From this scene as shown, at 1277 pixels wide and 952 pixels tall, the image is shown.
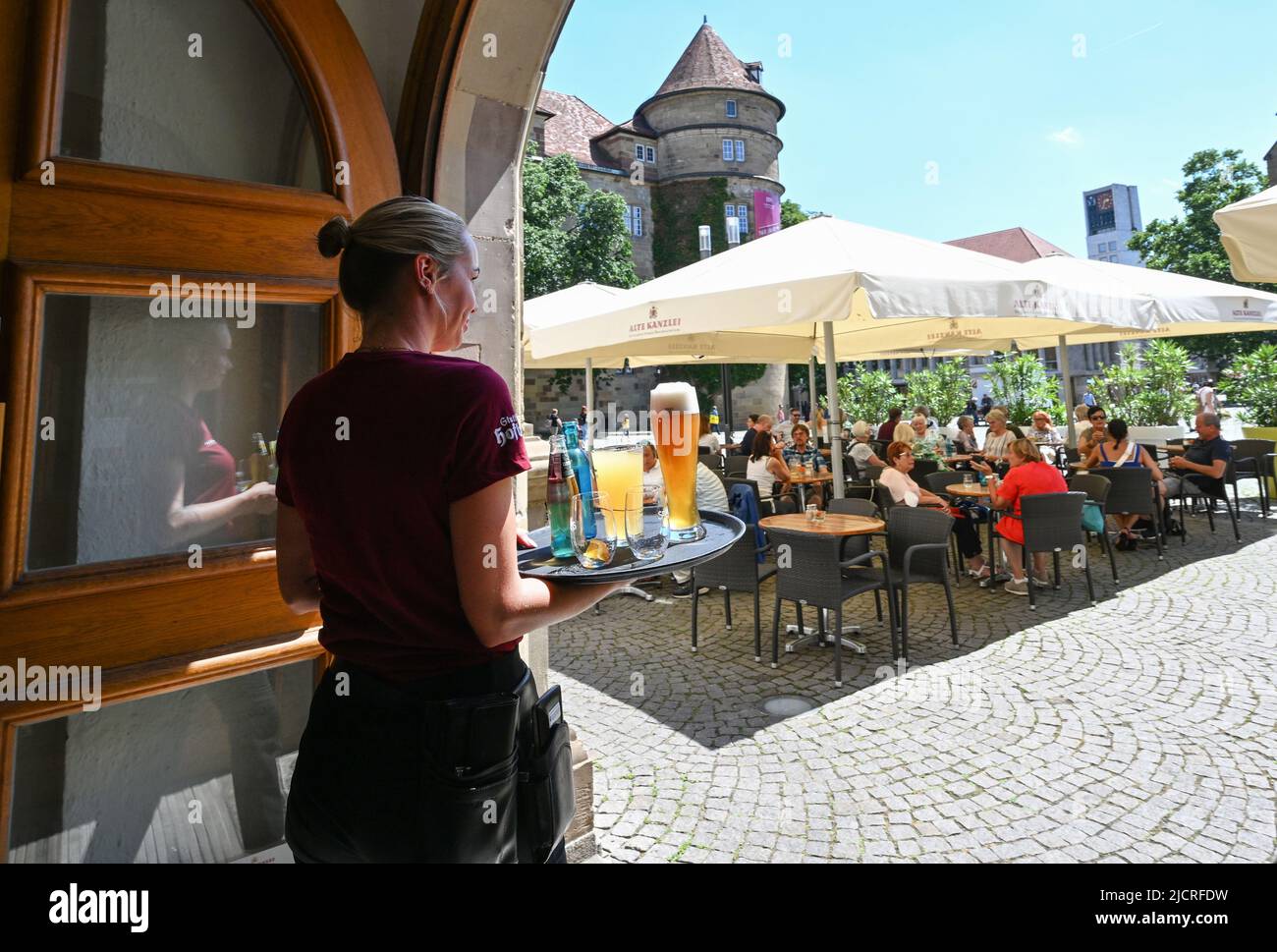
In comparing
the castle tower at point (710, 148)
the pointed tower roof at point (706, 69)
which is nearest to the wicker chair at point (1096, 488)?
the castle tower at point (710, 148)

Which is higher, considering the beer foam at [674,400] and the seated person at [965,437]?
the seated person at [965,437]

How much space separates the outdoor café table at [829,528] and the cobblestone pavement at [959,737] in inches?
6.4

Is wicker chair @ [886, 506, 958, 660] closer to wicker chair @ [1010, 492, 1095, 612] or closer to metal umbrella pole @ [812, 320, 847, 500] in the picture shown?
metal umbrella pole @ [812, 320, 847, 500]

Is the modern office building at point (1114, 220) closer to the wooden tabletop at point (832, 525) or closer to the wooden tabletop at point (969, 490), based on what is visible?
the wooden tabletop at point (969, 490)

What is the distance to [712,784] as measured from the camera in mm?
3229

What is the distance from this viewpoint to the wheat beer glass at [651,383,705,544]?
154 cm

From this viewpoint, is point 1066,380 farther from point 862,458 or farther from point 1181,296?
point 862,458

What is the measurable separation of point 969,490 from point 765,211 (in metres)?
36.3

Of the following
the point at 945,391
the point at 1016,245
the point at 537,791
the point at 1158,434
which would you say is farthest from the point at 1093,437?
the point at 1016,245

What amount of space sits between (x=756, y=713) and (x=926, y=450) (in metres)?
7.42

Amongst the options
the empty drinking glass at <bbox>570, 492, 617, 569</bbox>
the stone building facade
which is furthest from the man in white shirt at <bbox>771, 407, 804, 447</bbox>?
the stone building facade

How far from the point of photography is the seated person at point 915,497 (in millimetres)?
5927
